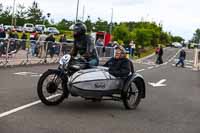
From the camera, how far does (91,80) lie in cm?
949

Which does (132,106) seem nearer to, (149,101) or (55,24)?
(149,101)

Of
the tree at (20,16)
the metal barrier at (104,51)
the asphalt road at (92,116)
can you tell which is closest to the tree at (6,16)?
the tree at (20,16)

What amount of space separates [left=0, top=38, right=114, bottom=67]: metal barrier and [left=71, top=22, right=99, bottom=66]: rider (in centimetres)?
1039

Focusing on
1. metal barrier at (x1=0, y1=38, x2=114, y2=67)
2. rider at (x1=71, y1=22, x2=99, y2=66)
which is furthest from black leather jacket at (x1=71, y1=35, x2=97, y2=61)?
metal barrier at (x1=0, y1=38, x2=114, y2=67)

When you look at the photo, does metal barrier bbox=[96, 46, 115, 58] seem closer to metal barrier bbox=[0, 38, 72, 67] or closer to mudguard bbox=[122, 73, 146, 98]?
metal barrier bbox=[0, 38, 72, 67]

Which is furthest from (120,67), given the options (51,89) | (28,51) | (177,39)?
(177,39)

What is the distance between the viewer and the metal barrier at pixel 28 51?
2053 cm

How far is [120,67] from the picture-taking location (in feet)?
32.9

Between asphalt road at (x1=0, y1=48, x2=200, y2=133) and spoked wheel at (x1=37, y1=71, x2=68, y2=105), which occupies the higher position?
spoked wheel at (x1=37, y1=71, x2=68, y2=105)

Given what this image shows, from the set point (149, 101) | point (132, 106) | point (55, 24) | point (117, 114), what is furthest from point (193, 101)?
point (55, 24)

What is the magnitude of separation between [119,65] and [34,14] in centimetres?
8971

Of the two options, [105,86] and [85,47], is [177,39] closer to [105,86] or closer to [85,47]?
[85,47]

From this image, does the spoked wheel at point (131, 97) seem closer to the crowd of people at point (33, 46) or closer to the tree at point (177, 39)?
the crowd of people at point (33, 46)

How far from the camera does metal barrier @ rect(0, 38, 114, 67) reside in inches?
808
